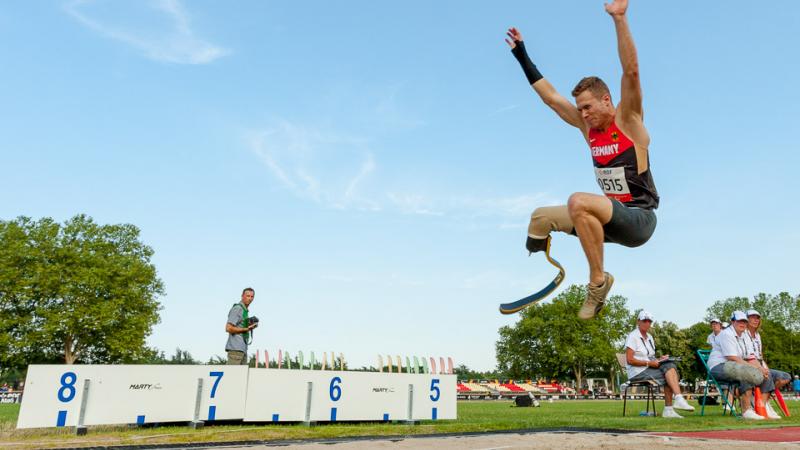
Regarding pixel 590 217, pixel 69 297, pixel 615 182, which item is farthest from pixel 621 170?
pixel 69 297

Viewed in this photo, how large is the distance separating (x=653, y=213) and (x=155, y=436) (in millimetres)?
6952

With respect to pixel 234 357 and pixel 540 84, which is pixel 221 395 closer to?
pixel 234 357

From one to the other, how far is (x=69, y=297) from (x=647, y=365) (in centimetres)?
4113

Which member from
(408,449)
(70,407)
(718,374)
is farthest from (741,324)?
(70,407)

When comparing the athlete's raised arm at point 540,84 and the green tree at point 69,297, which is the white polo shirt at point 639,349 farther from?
the green tree at point 69,297

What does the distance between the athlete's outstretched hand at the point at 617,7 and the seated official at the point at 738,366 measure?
29.1ft

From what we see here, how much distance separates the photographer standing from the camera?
1091cm

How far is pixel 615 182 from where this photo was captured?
573cm

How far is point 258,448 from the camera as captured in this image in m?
6.47

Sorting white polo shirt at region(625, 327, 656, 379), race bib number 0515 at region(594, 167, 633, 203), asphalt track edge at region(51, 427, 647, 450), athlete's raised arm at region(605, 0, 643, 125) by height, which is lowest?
asphalt track edge at region(51, 427, 647, 450)

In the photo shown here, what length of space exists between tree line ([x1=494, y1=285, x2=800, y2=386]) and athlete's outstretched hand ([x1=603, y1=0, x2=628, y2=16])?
7391cm

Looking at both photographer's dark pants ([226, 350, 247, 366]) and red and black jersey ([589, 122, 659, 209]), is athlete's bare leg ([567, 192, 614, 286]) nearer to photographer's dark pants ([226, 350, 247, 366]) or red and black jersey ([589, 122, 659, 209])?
red and black jersey ([589, 122, 659, 209])

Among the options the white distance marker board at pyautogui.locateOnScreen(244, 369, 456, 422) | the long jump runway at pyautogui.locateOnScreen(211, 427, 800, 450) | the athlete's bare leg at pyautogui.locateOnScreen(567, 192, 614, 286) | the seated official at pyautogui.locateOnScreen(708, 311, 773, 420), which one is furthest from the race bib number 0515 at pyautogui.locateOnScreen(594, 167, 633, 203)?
the seated official at pyautogui.locateOnScreen(708, 311, 773, 420)

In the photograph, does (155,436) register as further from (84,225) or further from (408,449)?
(84,225)
